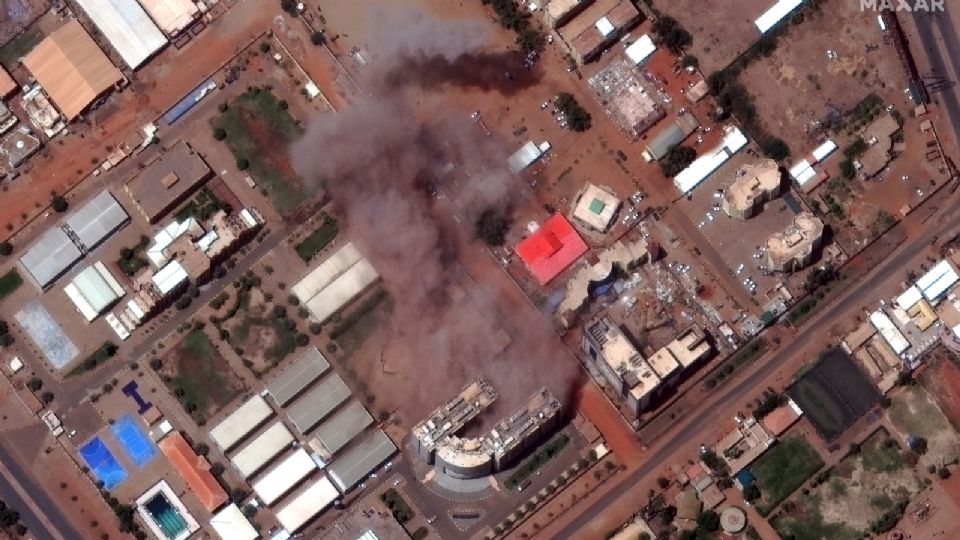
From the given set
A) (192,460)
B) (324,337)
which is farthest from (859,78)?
(192,460)

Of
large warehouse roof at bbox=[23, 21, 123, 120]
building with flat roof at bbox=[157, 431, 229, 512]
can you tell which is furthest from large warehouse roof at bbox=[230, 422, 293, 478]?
large warehouse roof at bbox=[23, 21, 123, 120]

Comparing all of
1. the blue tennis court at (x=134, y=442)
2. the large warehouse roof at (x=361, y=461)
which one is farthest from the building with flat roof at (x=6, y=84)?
the large warehouse roof at (x=361, y=461)

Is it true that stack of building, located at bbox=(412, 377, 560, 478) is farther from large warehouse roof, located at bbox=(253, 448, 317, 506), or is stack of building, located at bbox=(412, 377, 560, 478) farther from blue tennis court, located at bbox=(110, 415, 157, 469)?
blue tennis court, located at bbox=(110, 415, 157, 469)

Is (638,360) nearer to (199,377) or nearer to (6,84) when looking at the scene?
(199,377)

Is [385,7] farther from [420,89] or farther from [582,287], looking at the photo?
[582,287]

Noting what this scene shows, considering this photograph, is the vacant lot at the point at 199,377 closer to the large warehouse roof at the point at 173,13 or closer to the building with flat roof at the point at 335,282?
the building with flat roof at the point at 335,282

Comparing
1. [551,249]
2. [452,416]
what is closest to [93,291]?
[452,416]
